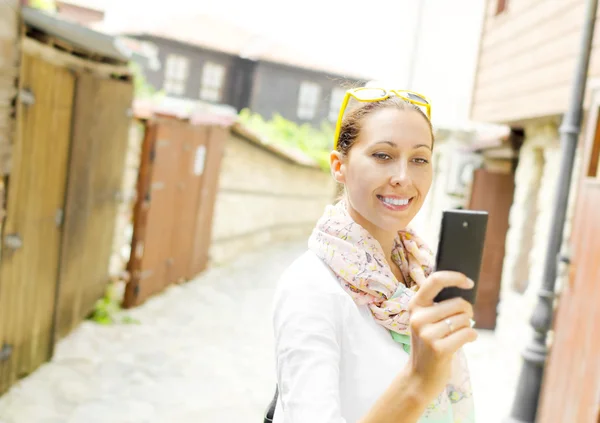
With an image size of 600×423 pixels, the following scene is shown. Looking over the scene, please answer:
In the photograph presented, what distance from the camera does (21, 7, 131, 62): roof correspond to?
13.2 ft

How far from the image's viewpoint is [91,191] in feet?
Result: 19.2

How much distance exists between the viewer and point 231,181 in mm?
10891

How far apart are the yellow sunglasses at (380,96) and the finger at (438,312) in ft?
1.71

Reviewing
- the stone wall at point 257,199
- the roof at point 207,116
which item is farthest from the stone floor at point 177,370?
the stone wall at point 257,199

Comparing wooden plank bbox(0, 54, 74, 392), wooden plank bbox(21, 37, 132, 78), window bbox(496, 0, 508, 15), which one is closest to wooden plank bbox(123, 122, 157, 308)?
wooden plank bbox(21, 37, 132, 78)

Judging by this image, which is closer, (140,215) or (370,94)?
(370,94)

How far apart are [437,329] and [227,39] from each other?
2431 cm

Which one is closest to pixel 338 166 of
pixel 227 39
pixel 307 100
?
pixel 307 100

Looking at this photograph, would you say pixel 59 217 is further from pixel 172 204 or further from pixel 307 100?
pixel 307 100

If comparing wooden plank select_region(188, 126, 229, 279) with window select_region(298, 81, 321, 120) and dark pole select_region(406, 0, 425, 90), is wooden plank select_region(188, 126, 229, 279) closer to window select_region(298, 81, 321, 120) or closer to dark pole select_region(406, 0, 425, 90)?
dark pole select_region(406, 0, 425, 90)

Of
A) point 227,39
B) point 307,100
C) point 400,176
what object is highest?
point 227,39

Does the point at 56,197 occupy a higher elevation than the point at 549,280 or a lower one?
higher

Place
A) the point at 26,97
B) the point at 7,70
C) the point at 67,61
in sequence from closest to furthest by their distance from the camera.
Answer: the point at 7,70 → the point at 26,97 → the point at 67,61

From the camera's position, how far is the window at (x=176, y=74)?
2273 cm
